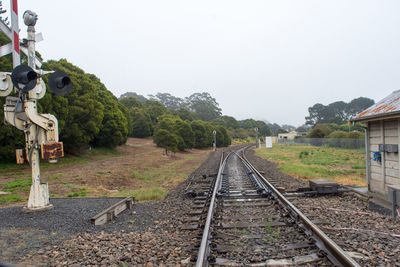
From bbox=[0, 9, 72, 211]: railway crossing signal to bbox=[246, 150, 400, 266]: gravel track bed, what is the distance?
554cm

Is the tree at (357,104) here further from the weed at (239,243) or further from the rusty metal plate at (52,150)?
the rusty metal plate at (52,150)

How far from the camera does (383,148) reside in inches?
251

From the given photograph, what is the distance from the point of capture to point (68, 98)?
779 inches

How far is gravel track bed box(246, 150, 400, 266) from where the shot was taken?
3373mm

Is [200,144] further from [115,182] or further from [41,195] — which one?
[41,195]

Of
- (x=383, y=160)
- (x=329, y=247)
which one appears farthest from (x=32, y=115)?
(x=383, y=160)

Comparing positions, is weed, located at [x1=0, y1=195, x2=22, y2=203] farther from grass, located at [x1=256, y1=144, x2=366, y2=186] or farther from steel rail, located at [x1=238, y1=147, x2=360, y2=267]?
grass, located at [x1=256, y1=144, x2=366, y2=186]

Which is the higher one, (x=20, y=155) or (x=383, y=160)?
(x=20, y=155)

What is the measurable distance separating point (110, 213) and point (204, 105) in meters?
98.1

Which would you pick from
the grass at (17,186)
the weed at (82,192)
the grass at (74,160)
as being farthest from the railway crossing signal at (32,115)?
the grass at (74,160)

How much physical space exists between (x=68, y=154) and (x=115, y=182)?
11481mm

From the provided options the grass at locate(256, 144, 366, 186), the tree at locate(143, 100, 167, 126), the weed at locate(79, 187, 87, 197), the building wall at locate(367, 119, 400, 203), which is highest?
the tree at locate(143, 100, 167, 126)

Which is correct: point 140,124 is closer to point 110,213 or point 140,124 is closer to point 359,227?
point 110,213

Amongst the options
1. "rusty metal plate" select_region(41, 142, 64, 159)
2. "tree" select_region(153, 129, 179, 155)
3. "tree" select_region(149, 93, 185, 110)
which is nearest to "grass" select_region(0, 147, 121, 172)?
"tree" select_region(153, 129, 179, 155)
